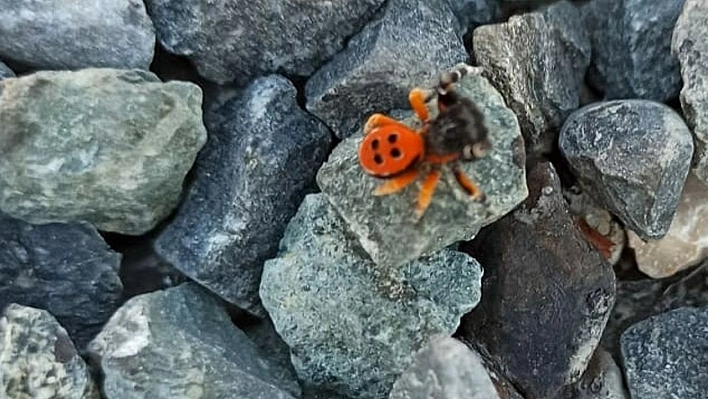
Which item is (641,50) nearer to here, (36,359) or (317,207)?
(317,207)

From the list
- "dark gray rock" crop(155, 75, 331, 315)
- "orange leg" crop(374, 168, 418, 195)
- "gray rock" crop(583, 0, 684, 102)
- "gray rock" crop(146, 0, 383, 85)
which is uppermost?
"gray rock" crop(583, 0, 684, 102)

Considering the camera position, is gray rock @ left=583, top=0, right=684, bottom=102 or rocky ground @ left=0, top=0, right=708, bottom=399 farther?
gray rock @ left=583, top=0, right=684, bottom=102

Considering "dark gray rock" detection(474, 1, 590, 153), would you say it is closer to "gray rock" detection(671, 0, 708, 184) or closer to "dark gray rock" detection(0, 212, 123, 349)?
"gray rock" detection(671, 0, 708, 184)

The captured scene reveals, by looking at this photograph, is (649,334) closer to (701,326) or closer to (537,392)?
(701,326)

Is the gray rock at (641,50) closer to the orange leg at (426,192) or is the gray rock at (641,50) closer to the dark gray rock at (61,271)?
the orange leg at (426,192)

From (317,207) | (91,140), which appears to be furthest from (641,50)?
(91,140)

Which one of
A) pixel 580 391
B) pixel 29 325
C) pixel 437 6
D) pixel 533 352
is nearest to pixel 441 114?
pixel 437 6

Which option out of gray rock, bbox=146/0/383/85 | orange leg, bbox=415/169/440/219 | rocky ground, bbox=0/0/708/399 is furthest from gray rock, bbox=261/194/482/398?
gray rock, bbox=146/0/383/85
